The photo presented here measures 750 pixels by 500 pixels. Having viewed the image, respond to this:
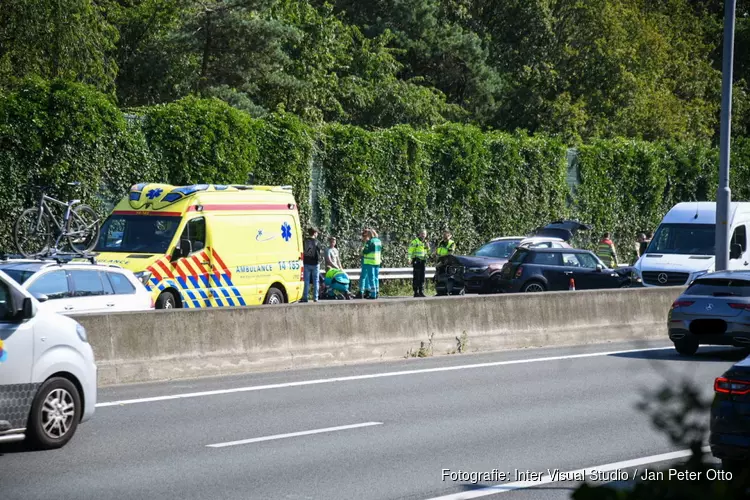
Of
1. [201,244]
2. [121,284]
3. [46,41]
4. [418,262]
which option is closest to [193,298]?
[201,244]

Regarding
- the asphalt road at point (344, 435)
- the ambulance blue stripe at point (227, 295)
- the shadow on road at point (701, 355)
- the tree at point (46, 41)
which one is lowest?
the shadow on road at point (701, 355)

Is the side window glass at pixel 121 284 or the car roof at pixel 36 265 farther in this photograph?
the side window glass at pixel 121 284

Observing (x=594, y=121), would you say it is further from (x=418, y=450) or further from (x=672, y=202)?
(x=418, y=450)

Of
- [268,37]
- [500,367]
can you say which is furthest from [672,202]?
[500,367]

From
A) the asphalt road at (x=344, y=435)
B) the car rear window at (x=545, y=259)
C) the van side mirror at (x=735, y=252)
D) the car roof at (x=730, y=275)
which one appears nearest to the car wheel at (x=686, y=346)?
the car roof at (x=730, y=275)

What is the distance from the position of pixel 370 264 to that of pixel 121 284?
1346cm

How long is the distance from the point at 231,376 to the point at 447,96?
161 ft

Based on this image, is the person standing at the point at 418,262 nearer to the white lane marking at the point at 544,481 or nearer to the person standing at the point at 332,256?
the person standing at the point at 332,256

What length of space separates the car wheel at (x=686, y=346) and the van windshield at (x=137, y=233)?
9.29 meters

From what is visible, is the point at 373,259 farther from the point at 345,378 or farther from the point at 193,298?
the point at 345,378

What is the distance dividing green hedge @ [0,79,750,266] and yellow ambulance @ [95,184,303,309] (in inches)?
213

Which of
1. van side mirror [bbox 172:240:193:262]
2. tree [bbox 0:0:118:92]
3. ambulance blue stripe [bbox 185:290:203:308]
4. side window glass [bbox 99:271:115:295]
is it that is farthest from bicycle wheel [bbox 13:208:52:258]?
tree [bbox 0:0:118:92]

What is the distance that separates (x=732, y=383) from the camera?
838cm

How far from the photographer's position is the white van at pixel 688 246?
27812 mm
